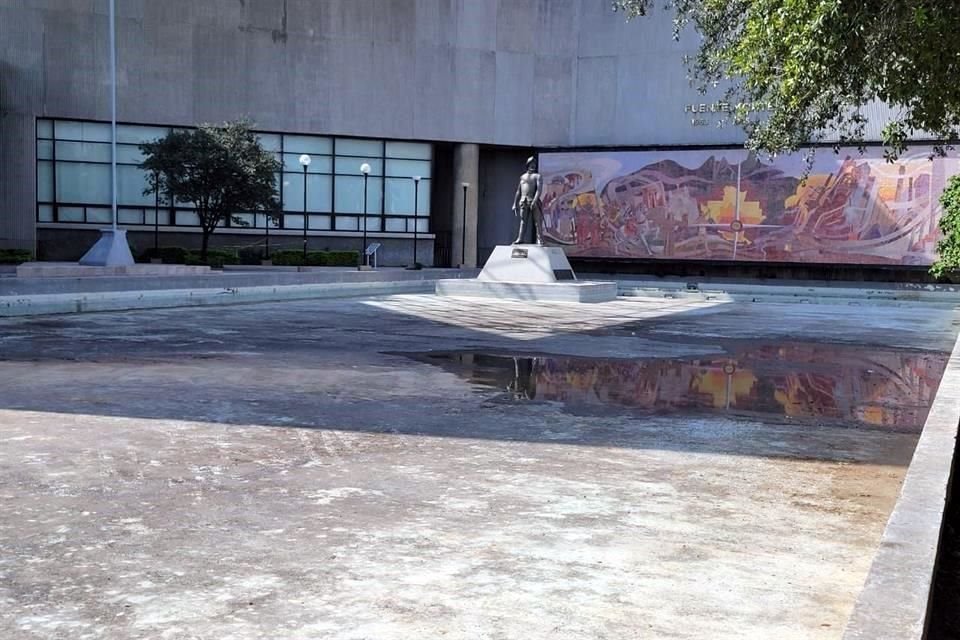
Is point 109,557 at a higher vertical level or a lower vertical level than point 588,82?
lower

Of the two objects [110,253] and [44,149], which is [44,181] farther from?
[110,253]

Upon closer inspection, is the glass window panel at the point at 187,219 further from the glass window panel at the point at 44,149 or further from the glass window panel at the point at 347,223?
the glass window panel at the point at 347,223

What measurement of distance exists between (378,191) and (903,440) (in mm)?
40634

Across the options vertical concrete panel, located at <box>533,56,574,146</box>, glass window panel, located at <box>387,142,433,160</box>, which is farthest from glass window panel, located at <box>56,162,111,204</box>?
vertical concrete panel, located at <box>533,56,574,146</box>

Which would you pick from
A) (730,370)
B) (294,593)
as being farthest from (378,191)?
(294,593)

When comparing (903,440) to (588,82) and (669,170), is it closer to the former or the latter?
(669,170)

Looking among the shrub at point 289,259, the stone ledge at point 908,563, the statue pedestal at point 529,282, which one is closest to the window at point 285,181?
the shrub at point 289,259

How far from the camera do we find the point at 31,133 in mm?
40406

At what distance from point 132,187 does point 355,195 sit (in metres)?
10.2

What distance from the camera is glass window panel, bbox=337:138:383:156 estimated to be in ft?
150

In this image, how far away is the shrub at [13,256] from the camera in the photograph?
36906 millimetres

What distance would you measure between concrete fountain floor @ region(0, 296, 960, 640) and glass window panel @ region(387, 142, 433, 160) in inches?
1375

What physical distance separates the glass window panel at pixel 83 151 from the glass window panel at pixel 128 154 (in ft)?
1.81

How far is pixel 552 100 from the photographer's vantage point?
46531 millimetres
